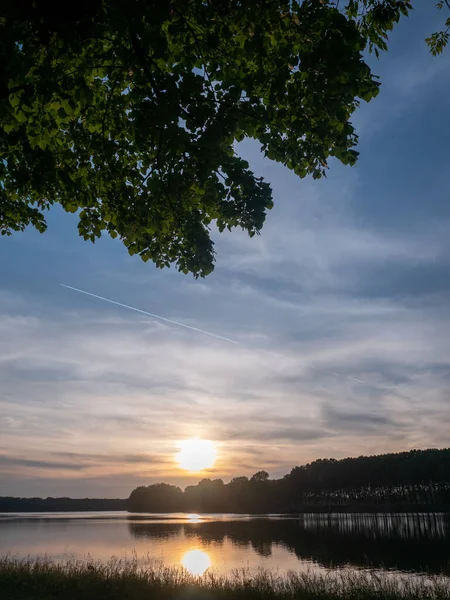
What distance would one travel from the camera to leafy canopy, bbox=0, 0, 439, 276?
248 inches

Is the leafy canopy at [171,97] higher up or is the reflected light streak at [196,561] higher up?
the leafy canopy at [171,97]

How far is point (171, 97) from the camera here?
6.37 metres

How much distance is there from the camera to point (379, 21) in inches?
281

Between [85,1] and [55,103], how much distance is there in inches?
61.7

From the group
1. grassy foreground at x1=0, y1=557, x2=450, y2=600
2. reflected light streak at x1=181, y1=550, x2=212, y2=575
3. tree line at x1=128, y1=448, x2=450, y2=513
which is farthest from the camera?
tree line at x1=128, y1=448, x2=450, y2=513

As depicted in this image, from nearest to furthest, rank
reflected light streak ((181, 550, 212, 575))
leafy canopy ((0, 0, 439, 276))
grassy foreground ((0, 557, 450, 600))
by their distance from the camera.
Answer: leafy canopy ((0, 0, 439, 276)) → grassy foreground ((0, 557, 450, 600)) → reflected light streak ((181, 550, 212, 575))

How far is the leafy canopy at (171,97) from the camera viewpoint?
6309 millimetres

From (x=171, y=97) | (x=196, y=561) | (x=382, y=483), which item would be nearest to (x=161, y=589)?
(x=171, y=97)

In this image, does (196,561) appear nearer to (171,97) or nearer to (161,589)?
(161,589)

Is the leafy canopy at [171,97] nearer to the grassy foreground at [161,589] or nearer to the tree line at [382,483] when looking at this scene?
the grassy foreground at [161,589]

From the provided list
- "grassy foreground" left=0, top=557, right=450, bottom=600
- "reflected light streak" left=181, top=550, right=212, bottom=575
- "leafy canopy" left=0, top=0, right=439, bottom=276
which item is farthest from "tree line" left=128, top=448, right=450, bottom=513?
"leafy canopy" left=0, top=0, right=439, bottom=276

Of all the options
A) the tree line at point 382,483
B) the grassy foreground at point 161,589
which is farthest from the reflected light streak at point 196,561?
the tree line at point 382,483

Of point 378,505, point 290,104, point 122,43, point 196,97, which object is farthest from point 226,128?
point 378,505

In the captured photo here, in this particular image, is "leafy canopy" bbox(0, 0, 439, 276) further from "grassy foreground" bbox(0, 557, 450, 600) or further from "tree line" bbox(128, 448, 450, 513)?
"tree line" bbox(128, 448, 450, 513)
